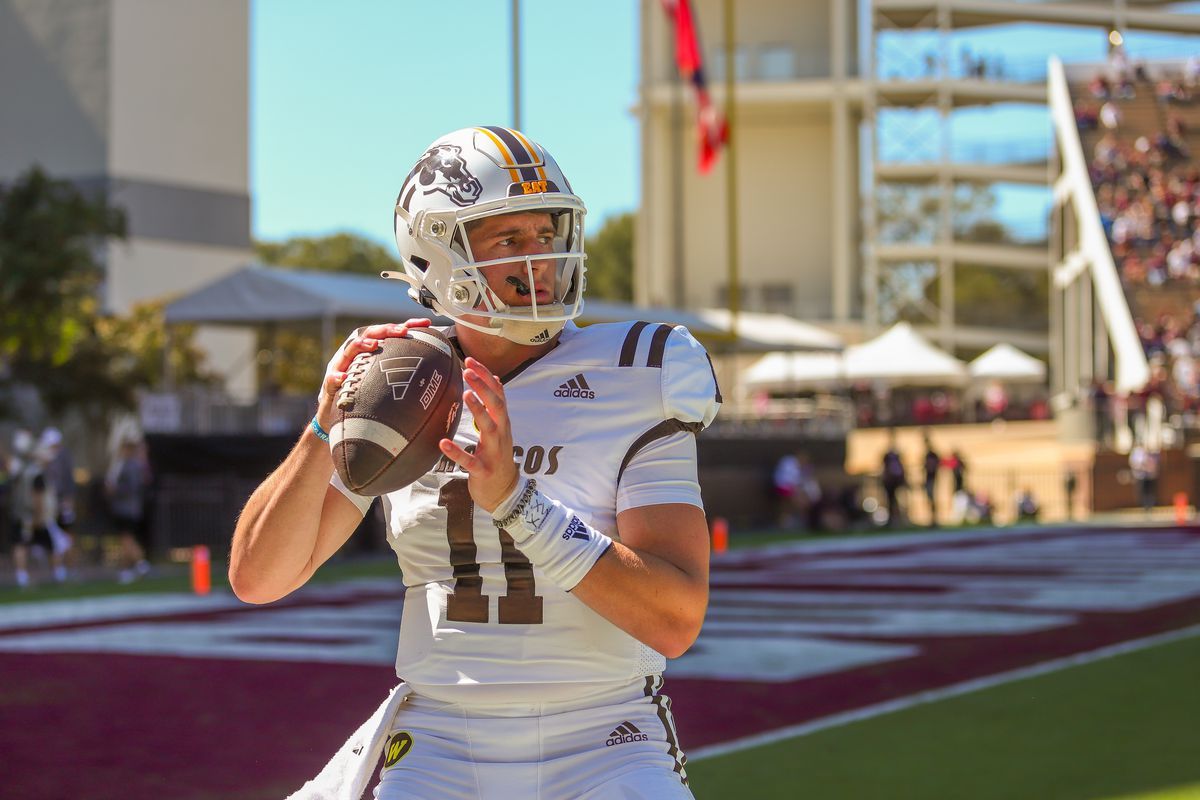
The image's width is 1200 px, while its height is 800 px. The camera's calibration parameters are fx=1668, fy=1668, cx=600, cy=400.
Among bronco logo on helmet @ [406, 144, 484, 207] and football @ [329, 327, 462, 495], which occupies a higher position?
bronco logo on helmet @ [406, 144, 484, 207]

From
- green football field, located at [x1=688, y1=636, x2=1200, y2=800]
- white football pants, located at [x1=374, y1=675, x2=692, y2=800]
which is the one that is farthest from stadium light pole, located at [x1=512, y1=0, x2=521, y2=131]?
white football pants, located at [x1=374, y1=675, x2=692, y2=800]

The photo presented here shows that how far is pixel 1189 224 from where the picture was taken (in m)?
42.7

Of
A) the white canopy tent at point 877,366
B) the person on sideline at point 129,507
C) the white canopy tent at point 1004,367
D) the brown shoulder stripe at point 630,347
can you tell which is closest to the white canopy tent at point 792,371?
the white canopy tent at point 877,366

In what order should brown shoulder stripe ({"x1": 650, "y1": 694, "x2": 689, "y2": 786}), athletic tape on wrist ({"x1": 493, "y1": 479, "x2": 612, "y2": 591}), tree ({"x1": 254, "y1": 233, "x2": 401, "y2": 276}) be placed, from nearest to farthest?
athletic tape on wrist ({"x1": 493, "y1": 479, "x2": 612, "y2": 591}), brown shoulder stripe ({"x1": 650, "y1": 694, "x2": 689, "y2": 786}), tree ({"x1": 254, "y1": 233, "x2": 401, "y2": 276})

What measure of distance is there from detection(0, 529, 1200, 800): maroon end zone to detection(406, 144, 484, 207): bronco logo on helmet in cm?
462

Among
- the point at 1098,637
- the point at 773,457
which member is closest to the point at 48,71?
the point at 773,457

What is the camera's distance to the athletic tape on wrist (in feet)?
9.70

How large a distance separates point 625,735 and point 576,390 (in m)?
0.68

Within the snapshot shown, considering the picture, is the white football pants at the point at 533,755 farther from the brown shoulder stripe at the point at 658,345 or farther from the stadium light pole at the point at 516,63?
the stadium light pole at the point at 516,63

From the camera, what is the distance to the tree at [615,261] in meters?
92.5

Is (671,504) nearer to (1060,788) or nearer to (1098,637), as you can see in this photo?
(1060,788)

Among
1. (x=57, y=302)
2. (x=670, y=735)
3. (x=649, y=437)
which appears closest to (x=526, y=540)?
(x=649, y=437)

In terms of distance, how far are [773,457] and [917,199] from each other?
37.6 metres

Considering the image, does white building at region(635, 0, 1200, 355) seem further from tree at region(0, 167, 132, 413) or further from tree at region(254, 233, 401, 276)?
tree at region(0, 167, 132, 413)
